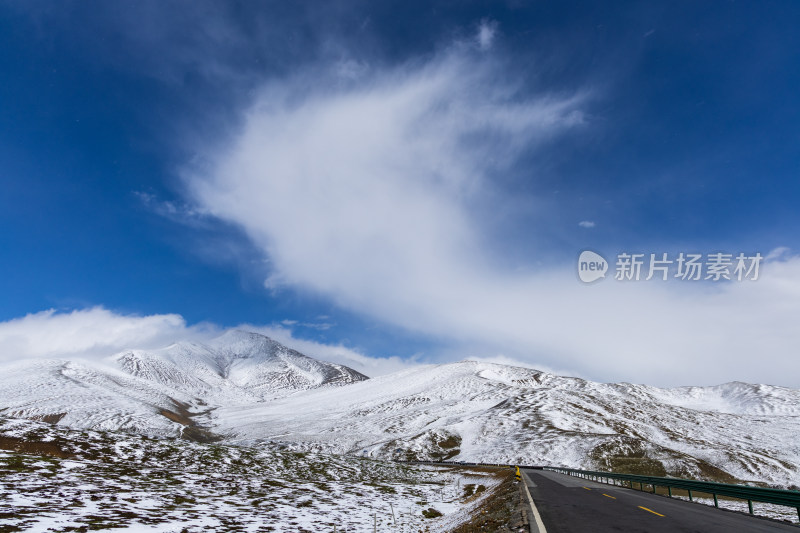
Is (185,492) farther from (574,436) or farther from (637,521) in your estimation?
(574,436)

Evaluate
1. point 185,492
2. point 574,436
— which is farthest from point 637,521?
point 574,436

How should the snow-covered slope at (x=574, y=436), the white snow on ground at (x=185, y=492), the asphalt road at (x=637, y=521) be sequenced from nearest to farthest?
the asphalt road at (x=637, y=521) < the white snow on ground at (x=185, y=492) < the snow-covered slope at (x=574, y=436)

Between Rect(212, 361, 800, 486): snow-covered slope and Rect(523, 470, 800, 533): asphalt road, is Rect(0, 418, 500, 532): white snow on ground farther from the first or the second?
Rect(212, 361, 800, 486): snow-covered slope

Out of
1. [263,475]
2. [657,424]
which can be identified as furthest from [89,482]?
[657,424]

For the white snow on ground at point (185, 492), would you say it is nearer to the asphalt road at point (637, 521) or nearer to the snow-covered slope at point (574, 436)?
the asphalt road at point (637, 521)

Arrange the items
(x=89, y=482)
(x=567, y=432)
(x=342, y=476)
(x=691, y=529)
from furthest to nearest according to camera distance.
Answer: (x=567, y=432)
(x=342, y=476)
(x=89, y=482)
(x=691, y=529)

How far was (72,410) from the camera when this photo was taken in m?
177

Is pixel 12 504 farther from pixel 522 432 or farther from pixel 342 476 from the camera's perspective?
pixel 522 432

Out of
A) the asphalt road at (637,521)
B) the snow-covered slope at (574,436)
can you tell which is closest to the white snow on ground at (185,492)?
the asphalt road at (637,521)

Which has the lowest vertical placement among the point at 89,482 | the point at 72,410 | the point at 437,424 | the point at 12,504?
the point at 72,410

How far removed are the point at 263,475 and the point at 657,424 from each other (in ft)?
549

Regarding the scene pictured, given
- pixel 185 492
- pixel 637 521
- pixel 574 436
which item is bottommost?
pixel 574 436

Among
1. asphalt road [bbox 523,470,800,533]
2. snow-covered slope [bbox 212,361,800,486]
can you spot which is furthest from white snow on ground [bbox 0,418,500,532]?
snow-covered slope [bbox 212,361,800,486]

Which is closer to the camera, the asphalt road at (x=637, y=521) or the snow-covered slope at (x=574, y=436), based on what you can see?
the asphalt road at (x=637, y=521)
